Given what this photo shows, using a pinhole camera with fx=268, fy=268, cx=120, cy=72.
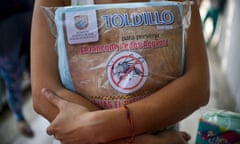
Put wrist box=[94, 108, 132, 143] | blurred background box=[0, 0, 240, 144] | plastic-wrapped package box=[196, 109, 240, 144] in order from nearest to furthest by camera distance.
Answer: wrist box=[94, 108, 132, 143]
plastic-wrapped package box=[196, 109, 240, 144]
blurred background box=[0, 0, 240, 144]

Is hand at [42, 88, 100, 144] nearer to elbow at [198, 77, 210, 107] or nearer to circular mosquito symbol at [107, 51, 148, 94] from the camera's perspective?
circular mosquito symbol at [107, 51, 148, 94]

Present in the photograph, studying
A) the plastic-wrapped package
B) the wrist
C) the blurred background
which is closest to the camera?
the wrist

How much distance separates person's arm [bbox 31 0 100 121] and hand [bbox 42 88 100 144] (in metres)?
0.02

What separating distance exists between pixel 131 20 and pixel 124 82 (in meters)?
0.14

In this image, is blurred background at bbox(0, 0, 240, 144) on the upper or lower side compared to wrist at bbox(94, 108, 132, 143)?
lower

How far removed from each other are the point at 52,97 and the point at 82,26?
0.17m

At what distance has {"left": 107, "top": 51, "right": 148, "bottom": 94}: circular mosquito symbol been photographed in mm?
583

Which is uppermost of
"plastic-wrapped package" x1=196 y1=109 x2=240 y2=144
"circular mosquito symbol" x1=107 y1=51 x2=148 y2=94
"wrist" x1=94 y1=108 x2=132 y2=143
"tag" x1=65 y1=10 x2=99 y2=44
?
"tag" x1=65 y1=10 x2=99 y2=44

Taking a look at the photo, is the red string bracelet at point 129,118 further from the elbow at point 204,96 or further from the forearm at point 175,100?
the elbow at point 204,96

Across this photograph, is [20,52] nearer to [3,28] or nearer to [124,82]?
[3,28]

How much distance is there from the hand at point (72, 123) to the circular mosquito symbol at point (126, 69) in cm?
9

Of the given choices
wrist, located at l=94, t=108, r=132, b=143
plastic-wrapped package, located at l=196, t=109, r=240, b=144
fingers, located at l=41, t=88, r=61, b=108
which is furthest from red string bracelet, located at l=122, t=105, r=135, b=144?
plastic-wrapped package, located at l=196, t=109, r=240, b=144

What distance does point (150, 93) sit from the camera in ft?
2.01

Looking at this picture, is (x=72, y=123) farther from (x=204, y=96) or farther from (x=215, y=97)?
(x=215, y=97)
